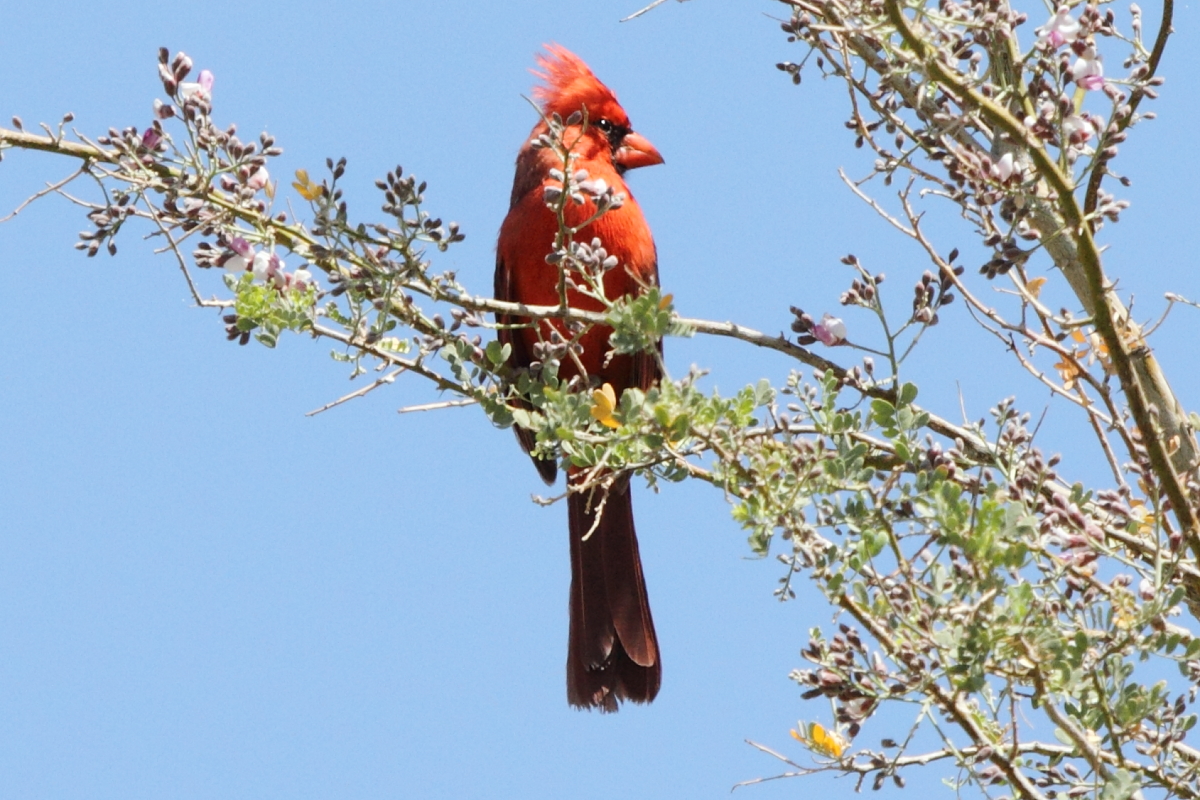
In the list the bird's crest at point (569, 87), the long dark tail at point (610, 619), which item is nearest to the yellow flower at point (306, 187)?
the long dark tail at point (610, 619)

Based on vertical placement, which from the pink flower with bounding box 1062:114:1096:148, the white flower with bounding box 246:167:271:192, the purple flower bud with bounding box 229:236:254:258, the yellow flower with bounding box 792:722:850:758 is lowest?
the yellow flower with bounding box 792:722:850:758

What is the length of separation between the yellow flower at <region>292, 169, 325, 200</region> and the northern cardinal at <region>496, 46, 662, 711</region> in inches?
53.3

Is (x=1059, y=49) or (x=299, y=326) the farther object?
(x=299, y=326)

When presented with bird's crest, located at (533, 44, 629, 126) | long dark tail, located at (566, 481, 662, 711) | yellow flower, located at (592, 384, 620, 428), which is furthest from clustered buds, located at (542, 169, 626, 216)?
bird's crest, located at (533, 44, 629, 126)

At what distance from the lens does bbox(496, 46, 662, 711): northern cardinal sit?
4.04 m

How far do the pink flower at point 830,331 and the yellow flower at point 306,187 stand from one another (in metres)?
0.95

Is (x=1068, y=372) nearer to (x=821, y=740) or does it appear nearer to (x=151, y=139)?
(x=821, y=740)

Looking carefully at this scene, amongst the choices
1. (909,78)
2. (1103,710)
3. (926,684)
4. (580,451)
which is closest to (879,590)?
(926,684)

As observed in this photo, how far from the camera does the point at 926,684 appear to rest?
6.85ft

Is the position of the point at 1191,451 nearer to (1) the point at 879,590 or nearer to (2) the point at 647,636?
(1) the point at 879,590

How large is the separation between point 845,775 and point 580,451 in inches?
27.5

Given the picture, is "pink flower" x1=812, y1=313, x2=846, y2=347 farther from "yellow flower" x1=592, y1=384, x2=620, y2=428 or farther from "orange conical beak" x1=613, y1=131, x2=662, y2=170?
"orange conical beak" x1=613, y1=131, x2=662, y2=170

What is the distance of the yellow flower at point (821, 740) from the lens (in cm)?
254

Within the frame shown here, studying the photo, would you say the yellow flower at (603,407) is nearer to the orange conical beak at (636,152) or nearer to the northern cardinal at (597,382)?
the northern cardinal at (597,382)
